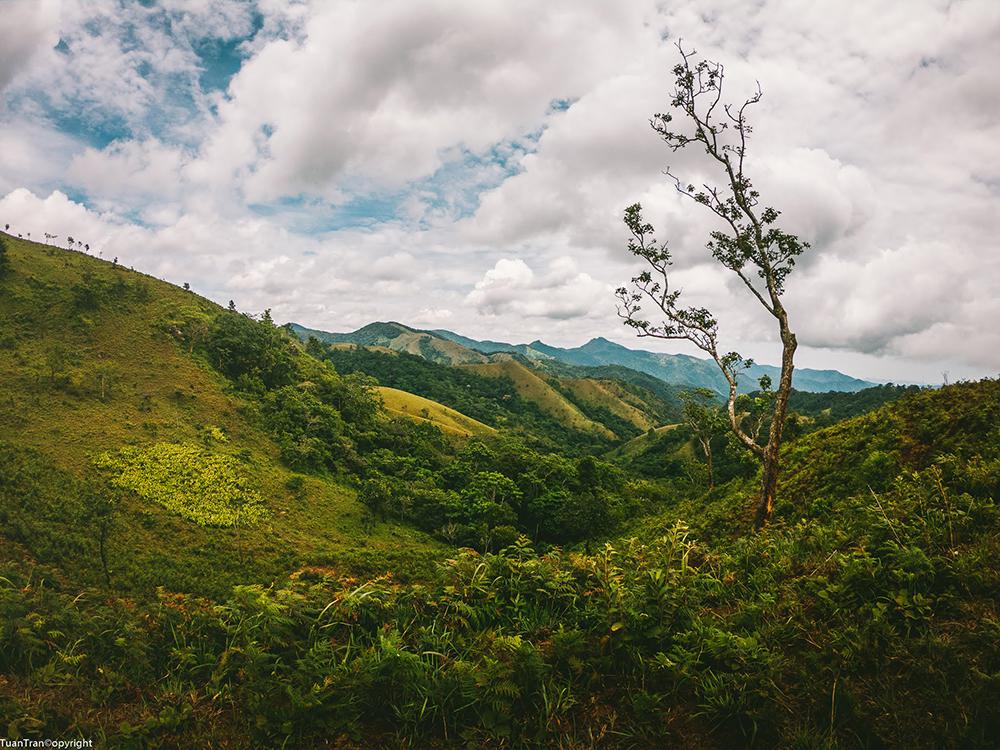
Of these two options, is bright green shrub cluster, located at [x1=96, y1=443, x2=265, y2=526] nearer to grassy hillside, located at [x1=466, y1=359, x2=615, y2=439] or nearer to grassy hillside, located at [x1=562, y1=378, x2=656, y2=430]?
grassy hillside, located at [x1=466, y1=359, x2=615, y2=439]

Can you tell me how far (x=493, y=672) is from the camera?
→ 385 centimetres

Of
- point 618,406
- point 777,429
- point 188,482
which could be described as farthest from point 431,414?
point 618,406

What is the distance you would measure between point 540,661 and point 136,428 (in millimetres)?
48455

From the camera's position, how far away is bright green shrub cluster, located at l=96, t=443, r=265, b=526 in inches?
1298

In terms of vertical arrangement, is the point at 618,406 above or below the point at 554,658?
above

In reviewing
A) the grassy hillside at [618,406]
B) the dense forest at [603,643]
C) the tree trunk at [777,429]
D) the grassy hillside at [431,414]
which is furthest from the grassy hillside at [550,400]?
the dense forest at [603,643]

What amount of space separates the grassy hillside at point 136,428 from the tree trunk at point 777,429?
24.2 m

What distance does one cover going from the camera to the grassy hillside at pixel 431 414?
95.9 m

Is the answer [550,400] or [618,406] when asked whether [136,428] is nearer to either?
[550,400]

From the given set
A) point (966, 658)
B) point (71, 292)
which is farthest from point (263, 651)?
point (71, 292)

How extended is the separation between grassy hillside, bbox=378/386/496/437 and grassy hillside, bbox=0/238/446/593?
42.4 m

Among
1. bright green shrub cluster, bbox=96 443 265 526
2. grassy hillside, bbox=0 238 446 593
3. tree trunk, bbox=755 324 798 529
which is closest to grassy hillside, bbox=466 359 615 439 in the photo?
grassy hillside, bbox=0 238 446 593

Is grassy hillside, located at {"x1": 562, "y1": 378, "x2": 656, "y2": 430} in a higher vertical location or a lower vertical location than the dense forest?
higher

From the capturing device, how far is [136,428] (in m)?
40.0
